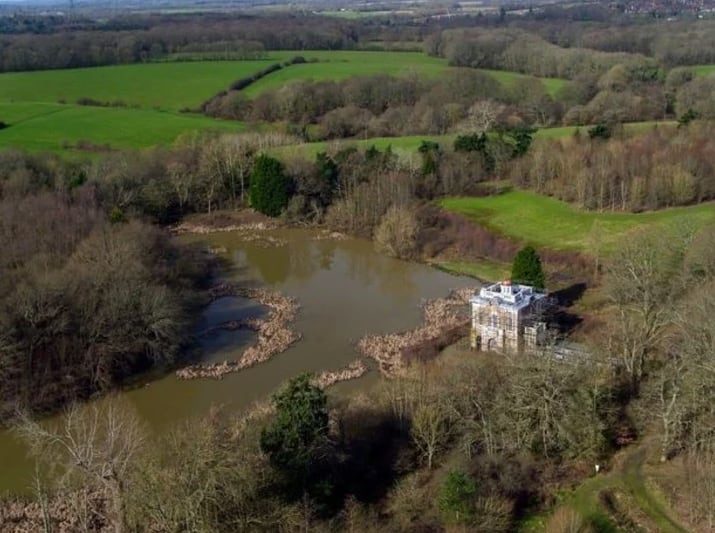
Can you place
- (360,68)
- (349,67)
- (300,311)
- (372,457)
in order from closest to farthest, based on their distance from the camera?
(372,457) → (300,311) → (360,68) → (349,67)

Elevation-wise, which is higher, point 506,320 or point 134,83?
point 134,83

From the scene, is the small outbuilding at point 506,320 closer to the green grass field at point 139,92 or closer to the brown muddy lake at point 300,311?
the brown muddy lake at point 300,311

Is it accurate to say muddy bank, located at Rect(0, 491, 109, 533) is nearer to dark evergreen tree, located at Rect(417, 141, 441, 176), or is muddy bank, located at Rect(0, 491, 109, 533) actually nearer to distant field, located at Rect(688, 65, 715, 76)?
dark evergreen tree, located at Rect(417, 141, 441, 176)

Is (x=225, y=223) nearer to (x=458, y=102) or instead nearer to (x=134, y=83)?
(x=458, y=102)

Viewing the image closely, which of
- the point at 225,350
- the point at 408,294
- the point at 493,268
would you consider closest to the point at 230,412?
the point at 225,350

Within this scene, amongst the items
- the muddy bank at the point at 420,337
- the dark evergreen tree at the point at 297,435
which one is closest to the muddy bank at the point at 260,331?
the muddy bank at the point at 420,337

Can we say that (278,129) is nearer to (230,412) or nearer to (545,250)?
(545,250)

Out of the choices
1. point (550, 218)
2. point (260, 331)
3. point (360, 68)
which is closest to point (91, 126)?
point (360, 68)
